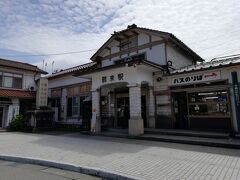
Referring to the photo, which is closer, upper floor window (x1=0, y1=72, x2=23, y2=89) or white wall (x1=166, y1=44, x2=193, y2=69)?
white wall (x1=166, y1=44, x2=193, y2=69)

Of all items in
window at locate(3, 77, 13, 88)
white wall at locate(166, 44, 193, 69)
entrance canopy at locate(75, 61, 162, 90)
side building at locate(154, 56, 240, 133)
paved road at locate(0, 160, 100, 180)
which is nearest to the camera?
paved road at locate(0, 160, 100, 180)

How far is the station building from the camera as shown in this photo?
11.3 metres

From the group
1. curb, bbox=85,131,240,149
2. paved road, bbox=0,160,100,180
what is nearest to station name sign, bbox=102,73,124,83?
curb, bbox=85,131,240,149

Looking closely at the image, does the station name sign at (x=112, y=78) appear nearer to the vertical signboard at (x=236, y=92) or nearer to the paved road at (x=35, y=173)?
the vertical signboard at (x=236, y=92)

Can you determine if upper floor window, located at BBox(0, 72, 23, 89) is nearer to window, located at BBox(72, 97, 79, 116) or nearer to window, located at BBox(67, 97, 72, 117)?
window, located at BBox(67, 97, 72, 117)

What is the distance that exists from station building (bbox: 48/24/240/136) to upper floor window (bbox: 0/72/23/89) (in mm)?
8018

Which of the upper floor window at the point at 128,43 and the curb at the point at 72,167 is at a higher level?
the upper floor window at the point at 128,43

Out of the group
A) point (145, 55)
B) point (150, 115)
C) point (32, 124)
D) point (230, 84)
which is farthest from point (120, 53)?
point (32, 124)

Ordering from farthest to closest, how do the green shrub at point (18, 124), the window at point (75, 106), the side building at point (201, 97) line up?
the window at point (75, 106), the green shrub at point (18, 124), the side building at point (201, 97)

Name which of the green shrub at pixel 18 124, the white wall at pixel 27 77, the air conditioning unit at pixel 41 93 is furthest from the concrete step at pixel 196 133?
the white wall at pixel 27 77

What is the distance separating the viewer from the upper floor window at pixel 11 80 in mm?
20438

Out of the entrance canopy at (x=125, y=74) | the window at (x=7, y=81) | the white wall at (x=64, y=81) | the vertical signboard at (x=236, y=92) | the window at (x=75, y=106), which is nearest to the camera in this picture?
the vertical signboard at (x=236, y=92)

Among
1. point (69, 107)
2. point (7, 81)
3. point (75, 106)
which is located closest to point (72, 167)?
point (75, 106)

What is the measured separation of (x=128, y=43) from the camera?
15984mm
